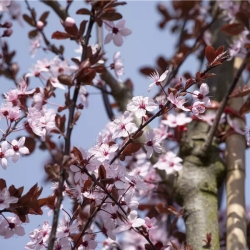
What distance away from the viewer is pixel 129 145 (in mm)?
1271

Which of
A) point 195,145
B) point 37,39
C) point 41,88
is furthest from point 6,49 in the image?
point 195,145

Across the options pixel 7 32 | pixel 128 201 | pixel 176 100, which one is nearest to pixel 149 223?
pixel 128 201

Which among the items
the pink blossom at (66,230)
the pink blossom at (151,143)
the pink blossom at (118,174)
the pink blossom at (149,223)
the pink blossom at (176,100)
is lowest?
the pink blossom at (66,230)

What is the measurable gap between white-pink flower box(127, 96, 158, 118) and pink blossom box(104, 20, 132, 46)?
35cm

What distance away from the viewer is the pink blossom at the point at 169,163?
1817 mm

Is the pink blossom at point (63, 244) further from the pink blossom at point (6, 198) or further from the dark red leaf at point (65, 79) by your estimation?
the dark red leaf at point (65, 79)

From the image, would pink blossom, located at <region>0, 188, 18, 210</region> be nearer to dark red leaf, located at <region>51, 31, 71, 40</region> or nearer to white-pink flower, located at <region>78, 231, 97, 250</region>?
white-pink flower, located at <region>78, 231, 97, 250</region>

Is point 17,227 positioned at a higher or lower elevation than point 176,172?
lower

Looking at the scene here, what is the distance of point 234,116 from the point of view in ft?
6.73

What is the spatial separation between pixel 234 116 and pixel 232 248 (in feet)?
2.14

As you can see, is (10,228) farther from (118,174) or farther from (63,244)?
(118,174)

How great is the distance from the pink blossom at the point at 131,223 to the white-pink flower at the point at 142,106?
0.79 ft

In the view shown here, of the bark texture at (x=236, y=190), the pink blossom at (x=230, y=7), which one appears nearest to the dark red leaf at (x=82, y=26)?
the bark texture at (x=236, y=190)

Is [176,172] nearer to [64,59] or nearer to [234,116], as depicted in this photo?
[234,116]
